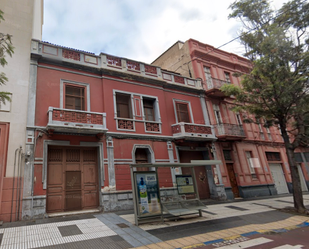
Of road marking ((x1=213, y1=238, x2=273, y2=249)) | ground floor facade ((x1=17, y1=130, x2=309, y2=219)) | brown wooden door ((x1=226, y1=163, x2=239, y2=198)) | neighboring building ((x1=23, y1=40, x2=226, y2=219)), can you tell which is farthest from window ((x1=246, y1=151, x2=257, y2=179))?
road marking ((x1=213, y1=238, x2=273, y2=249))

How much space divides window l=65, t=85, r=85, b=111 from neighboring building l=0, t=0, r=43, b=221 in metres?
1.90

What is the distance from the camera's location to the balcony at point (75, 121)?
9.76 metres

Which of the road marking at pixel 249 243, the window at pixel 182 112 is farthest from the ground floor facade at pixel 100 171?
the road marking at pixel 249 243

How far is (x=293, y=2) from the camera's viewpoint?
36.2ft

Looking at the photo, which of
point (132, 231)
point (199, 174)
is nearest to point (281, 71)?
point (199, 174)

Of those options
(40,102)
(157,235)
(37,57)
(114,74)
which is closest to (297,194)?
(157,235)

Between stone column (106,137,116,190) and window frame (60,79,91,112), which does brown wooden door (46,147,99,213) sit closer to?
stone column (106,137,116,190)

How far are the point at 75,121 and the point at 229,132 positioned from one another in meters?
11.2

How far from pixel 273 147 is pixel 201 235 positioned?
53.9ft

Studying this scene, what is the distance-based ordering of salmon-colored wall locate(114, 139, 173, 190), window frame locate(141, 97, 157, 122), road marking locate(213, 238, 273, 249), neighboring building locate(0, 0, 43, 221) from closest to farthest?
road marking locate(213, 238, 273, 249), neighboring building locate(0, 0, 43, 221), salmon-colored wall locate(114, 139, 173, 190), window frame locate(141, 97, 157, 122)

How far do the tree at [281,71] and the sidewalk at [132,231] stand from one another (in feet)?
14.0

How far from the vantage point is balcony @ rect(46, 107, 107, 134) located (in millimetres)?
9758

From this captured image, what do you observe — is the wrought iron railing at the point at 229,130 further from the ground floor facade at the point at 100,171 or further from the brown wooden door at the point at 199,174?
the brown wooden door at the point at 199,174

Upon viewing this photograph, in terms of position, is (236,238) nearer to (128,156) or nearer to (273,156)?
(128,156)
